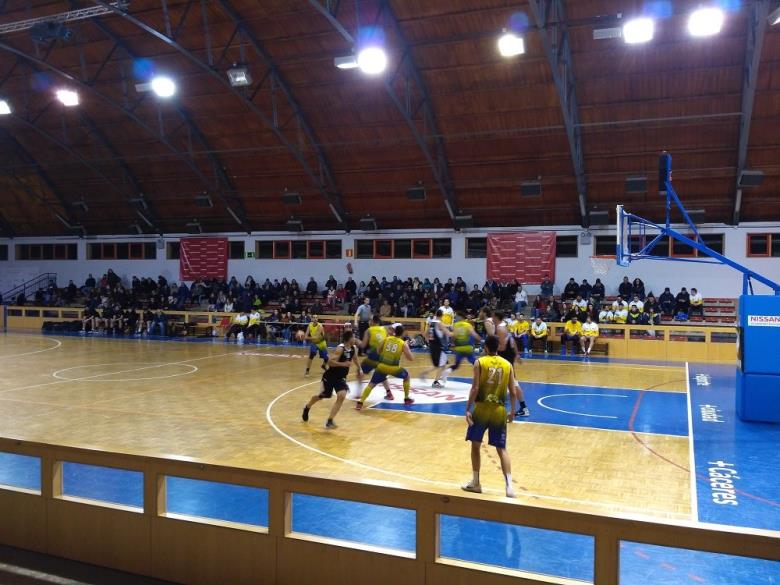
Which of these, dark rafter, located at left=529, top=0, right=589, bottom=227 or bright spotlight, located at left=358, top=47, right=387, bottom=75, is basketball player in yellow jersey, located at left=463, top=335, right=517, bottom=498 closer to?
dark rafter, located at left=529, top=0, right=589, bottom=227

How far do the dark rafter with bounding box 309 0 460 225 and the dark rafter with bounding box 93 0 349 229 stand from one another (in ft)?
13.0

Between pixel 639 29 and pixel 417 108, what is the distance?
8757 mm

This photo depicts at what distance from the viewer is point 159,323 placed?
30.2m

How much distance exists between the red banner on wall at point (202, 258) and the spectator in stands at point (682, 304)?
921 inches

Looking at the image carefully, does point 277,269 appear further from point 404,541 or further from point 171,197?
point 404,541

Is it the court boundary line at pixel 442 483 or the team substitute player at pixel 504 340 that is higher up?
the team substitute player at pixel 504 340

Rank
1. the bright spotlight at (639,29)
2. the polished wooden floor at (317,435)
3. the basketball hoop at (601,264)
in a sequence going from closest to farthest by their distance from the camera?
the polished wooden floor at (317,435)
the bright spotlight at (639,29)
the basketball hoop at (601,264)

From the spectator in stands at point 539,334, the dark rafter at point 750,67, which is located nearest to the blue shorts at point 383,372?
the spectator in stands at point 539,334

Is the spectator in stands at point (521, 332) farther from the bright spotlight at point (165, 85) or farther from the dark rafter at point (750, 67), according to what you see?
the bright spotlight at point (165, 85)

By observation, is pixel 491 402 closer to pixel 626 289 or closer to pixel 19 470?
pixel 19 470

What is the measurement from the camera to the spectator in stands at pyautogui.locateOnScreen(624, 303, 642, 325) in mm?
23788

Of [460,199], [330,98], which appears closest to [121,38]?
[330,98]

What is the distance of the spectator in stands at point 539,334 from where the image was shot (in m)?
23.7

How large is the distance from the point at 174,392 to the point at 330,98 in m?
14.7
